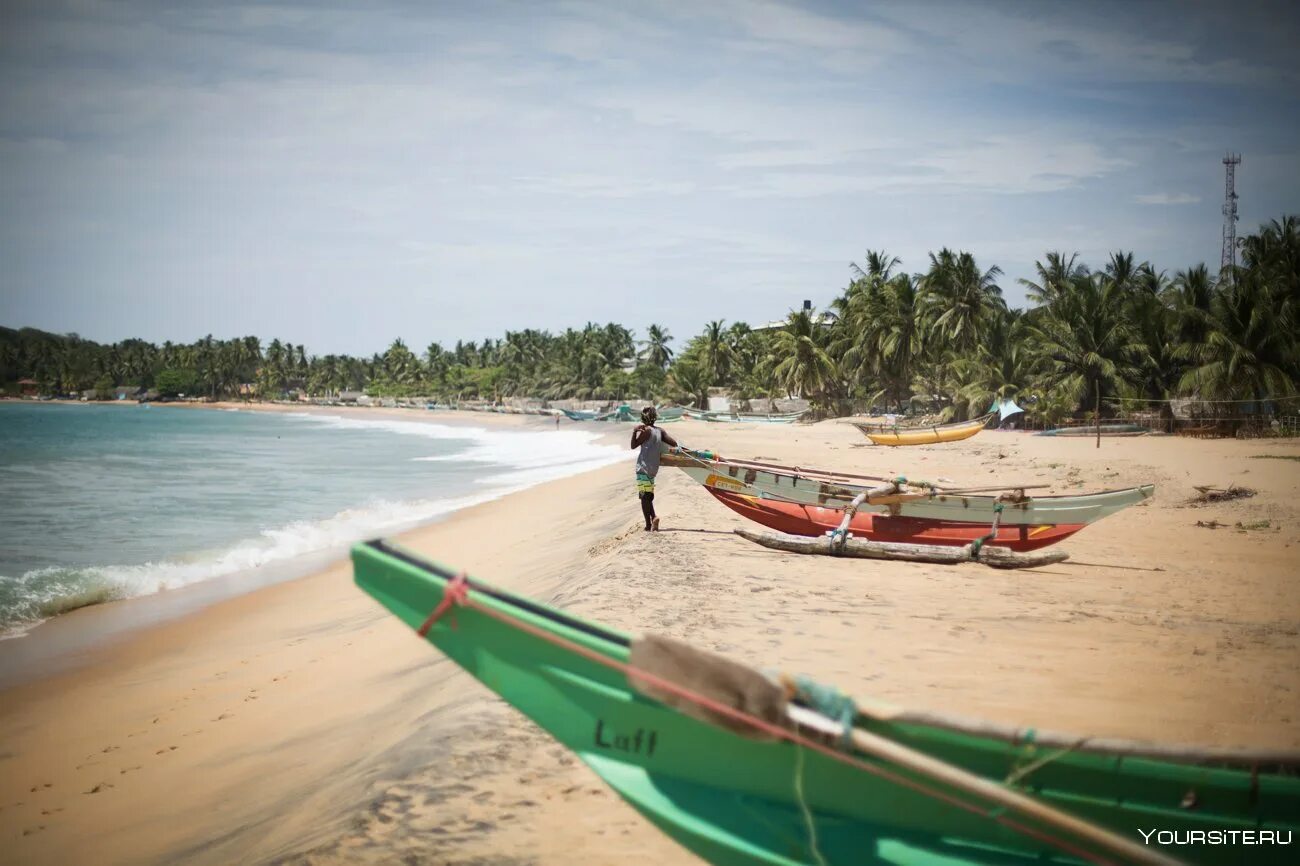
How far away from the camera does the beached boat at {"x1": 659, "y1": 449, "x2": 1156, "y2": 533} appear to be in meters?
9.62

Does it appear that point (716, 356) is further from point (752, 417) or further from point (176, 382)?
point (176, 382)

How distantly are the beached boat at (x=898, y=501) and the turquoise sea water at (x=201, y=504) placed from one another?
328 inches

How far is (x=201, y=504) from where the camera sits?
71.2 ft

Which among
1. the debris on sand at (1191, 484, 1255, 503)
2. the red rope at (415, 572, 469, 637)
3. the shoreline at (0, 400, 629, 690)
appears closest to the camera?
the red rope at (415, 572, 469, 637)

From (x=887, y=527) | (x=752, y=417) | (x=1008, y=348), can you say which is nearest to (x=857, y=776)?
(x=887, y=527)

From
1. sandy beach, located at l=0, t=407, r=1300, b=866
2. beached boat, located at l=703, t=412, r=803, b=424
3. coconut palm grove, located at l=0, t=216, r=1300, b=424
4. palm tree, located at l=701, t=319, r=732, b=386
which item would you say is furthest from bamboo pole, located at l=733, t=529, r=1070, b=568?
palm tree, located at l=701, t=319, r=732, b=386

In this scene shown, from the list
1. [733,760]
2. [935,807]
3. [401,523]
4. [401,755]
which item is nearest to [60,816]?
[401,755]

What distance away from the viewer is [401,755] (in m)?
4.60

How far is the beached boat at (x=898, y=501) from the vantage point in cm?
962

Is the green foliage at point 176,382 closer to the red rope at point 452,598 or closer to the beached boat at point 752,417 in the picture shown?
the beached boat at point 752,417

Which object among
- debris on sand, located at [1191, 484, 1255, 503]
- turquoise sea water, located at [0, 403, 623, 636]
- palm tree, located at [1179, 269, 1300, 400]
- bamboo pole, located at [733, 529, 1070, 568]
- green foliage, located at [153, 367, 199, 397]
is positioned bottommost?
turquoise sea water, located at [0, 403, 623, 636]

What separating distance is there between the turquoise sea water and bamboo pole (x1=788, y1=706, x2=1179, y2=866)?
1160 cm

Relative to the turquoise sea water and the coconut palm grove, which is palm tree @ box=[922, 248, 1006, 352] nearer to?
the coconut palm grove

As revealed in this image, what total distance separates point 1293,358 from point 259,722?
Result: 33971 millimetres
